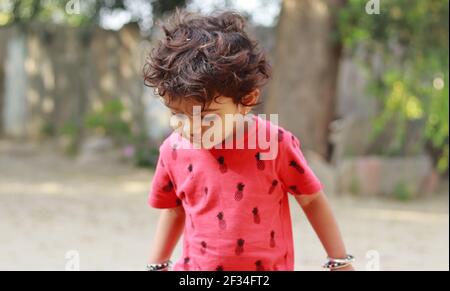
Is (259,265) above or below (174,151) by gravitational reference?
below

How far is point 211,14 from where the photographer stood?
1.71m

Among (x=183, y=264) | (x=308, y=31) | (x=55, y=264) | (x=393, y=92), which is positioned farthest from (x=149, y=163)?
(x=183, y=264)

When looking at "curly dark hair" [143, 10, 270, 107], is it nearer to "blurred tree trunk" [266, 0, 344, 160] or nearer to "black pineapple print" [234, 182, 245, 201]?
"black pineapple print" [234, 182, 245, 201]

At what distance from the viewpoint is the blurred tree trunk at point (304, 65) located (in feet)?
26.1

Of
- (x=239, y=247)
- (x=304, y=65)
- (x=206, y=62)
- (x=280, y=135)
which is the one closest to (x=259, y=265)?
(x=239, y=247)

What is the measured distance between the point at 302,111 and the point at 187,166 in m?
6.35

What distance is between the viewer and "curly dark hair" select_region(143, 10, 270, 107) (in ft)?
Result: 5.12

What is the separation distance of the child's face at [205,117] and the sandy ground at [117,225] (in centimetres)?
281

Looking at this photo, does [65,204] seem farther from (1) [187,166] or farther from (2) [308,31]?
(1) [187,166]

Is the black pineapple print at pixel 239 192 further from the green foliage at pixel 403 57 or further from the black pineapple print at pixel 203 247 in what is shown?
the green foliage at pixel 403 57

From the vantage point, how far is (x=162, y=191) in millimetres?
1838

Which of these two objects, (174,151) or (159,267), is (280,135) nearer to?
(174,151)

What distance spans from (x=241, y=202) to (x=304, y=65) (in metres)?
6.48

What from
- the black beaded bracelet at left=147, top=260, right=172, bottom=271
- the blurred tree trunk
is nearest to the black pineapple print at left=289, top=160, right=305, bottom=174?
the black beaded bracelet at left=147, top=260, right=172, bottom=271
